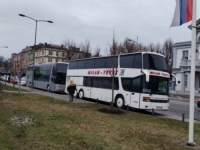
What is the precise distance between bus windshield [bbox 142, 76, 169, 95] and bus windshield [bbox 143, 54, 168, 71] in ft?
2.17

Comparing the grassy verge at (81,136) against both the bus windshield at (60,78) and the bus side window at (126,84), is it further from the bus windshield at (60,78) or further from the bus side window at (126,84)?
the bus windshield at (60,78)

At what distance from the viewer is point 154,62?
17625 millimetres

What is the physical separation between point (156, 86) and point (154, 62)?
1.54 meters

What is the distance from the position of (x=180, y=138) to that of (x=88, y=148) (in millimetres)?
3653

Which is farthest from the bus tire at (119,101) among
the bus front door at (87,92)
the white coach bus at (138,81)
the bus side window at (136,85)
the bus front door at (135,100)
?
the bus front door at (87,92)

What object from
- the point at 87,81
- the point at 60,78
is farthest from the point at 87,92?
the point at 60,78

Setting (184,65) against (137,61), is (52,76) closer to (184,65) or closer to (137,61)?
(137,61)

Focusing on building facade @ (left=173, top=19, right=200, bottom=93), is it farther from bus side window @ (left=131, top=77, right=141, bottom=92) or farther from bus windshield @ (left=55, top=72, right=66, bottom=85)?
bus side window @ (left=131, top=77, right=141, bottom=92)

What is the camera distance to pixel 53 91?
34.2 m

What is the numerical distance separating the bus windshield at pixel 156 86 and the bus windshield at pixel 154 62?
2.17 ft

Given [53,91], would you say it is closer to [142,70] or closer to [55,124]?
[142,70]

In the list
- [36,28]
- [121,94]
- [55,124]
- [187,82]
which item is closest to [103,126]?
[55,124]

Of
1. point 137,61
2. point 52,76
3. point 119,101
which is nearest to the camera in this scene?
point 137,61

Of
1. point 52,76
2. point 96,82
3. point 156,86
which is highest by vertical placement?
point 52,76
